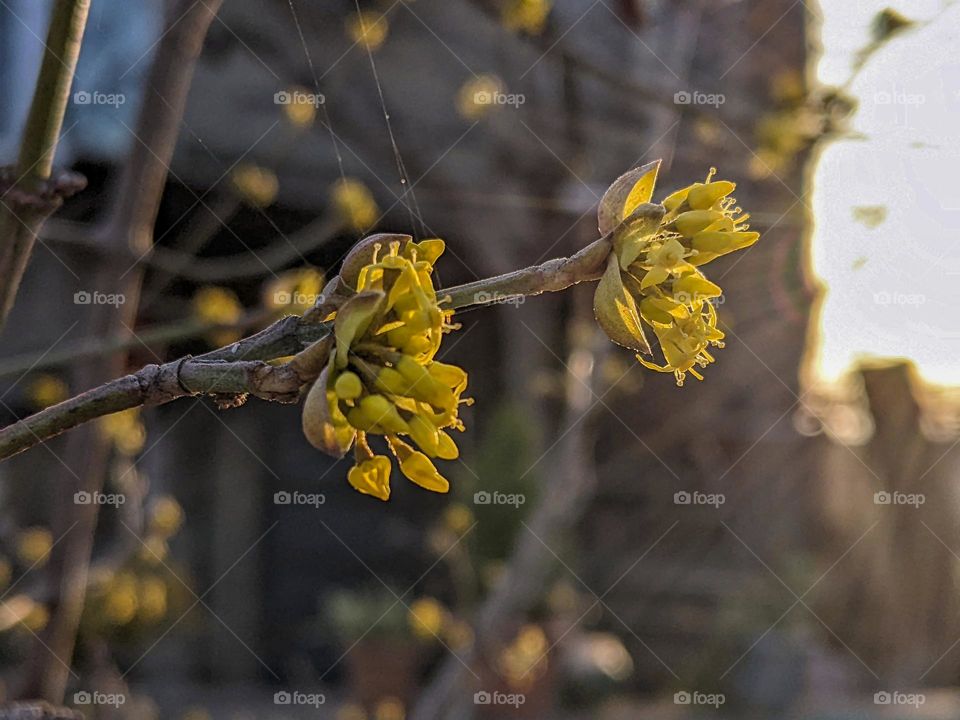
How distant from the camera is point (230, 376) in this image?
0.51 m

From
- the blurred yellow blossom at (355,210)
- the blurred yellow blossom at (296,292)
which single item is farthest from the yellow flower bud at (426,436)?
the blurred yellow blossom at (355,210)

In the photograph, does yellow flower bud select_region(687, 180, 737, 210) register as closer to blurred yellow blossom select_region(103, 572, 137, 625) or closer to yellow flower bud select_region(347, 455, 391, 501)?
yellow flower bud select_region(347, 455, 391, 501)

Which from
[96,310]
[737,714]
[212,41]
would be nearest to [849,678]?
[737,714]

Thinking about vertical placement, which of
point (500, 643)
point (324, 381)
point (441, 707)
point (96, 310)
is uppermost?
point (324, 381)

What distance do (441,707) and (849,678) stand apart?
3021 millimetres

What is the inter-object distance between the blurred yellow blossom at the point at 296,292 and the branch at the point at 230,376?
0.69 meters

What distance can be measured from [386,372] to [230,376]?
9 centimetres

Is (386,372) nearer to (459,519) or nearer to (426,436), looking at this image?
(426,436)

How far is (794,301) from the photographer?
339 cm

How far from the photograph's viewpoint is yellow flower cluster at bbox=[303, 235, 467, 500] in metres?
0.54

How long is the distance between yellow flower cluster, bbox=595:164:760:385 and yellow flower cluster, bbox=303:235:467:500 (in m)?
0.11

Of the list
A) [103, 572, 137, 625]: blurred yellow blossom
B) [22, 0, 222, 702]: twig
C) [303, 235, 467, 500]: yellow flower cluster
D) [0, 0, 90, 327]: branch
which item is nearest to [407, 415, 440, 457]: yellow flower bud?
[303, 235, 467, 500]: yellow flower cluster

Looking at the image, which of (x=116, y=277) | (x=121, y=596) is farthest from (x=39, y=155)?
(x=121, y=596)

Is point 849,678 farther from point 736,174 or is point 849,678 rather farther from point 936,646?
point 736,174
